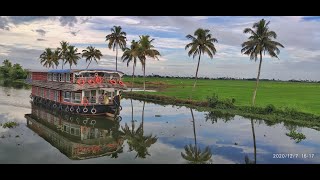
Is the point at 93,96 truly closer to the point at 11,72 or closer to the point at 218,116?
the point at 218,116

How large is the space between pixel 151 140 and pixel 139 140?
2.27ft

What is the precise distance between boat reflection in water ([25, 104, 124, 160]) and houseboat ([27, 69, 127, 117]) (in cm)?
69

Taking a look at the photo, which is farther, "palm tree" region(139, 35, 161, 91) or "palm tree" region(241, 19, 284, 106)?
"palm tree" region(139, 35, 161, 91)

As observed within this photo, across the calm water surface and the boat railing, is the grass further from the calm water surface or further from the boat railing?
the boat railing

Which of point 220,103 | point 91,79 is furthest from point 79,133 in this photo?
point 220,103

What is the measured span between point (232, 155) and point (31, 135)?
11.1m

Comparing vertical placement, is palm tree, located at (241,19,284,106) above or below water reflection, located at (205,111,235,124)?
above

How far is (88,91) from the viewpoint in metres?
24.9

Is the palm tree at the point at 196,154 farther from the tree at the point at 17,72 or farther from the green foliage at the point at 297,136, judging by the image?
the tree at the point at 17,72

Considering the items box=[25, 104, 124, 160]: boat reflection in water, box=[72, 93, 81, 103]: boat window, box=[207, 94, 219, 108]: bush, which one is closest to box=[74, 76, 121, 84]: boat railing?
box=[72, 93, 81, 103]: boat window

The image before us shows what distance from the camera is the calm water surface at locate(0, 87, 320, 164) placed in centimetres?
1425
